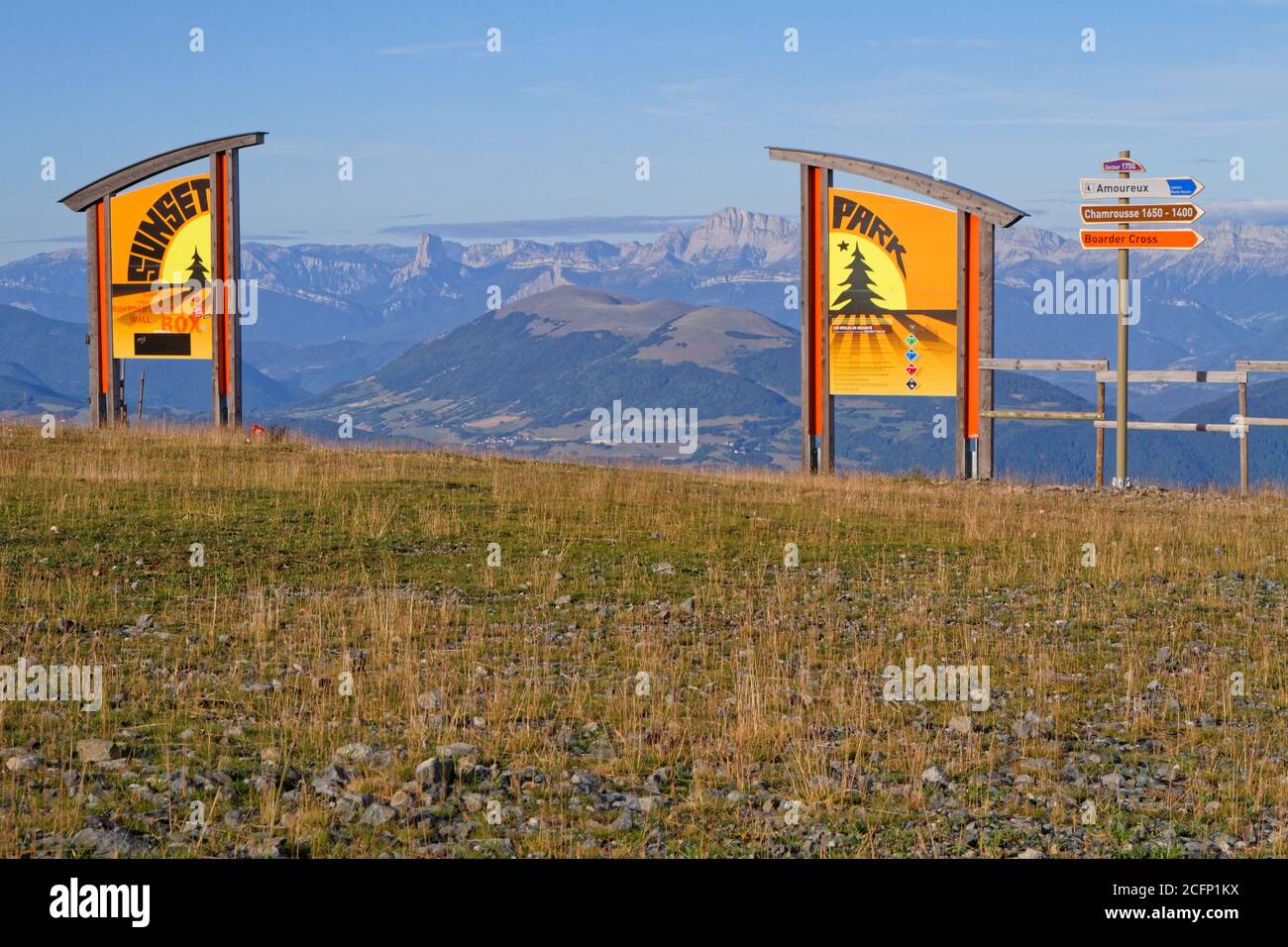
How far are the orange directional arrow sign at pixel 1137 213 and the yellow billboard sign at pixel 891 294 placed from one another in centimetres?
324

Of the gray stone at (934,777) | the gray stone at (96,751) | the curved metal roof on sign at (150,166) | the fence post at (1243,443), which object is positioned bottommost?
the gray stone at (934,777)

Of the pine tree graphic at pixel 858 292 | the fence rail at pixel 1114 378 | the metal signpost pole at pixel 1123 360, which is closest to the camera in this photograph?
the metal signpost pole at pixel 1123 360

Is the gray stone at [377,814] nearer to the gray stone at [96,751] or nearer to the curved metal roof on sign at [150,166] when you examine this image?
the gray stone at [96,751]

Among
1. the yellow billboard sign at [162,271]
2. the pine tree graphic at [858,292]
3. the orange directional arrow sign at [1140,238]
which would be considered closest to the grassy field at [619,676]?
the orange directional arrow sign at [1140,238]

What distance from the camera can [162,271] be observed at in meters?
37.2

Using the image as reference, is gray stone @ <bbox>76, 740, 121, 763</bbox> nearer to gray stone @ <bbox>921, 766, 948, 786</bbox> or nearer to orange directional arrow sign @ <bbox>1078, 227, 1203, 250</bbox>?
gray stone @ <bbox>921, 766, 948, 786</bbox>

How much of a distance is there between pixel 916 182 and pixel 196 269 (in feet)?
56.6

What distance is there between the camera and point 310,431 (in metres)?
36.2

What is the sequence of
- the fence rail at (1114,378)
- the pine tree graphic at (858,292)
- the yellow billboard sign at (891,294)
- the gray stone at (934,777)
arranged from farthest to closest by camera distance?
the pine tree graphic at (858,292), the yellow billboard sign at (891,294), the fence rail at (1114,378), the gray stone at (934,777)

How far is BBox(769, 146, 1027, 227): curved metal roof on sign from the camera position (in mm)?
31641

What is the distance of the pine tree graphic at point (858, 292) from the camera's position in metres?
33.1

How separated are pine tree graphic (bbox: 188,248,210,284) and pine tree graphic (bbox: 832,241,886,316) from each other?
15206 millimetres

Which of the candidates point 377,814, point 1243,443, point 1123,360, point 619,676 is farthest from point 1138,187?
point 377,814

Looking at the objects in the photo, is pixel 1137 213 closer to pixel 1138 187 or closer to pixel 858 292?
pixel 1138 187
